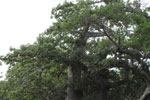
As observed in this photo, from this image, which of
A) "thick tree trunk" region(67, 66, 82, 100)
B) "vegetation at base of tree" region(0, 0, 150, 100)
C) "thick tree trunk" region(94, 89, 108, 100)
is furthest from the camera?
"thick tree trunk" region(94, 89, 108, 100)

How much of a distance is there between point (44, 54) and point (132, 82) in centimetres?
627

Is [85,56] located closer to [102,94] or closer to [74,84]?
[74,84]

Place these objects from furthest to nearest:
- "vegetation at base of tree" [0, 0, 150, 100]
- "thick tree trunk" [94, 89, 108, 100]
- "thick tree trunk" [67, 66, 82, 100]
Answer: "thick tree trunk" [94, 89, 108, 100] → "thick tree trunk" [67, 66, 82, 100] → "vegetation at base of tree" [0, 0, 150, 100]

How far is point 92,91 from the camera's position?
13.3 metres

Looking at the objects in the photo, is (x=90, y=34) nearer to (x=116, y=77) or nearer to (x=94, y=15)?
(x=116, y=77)

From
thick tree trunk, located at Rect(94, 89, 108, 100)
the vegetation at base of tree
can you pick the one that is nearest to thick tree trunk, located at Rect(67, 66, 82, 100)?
the vegetation at base of tree

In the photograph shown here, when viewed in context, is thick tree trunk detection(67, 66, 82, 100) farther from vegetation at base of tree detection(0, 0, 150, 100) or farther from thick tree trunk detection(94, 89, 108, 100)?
thick tree trunk detection(94, 89, 108, 100)

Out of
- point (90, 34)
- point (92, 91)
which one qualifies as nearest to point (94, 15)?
point (90, 34)

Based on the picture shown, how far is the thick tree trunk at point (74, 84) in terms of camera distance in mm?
11925

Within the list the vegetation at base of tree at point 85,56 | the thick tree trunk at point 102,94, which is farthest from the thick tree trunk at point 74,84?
the thick tree trunk at point 102,94

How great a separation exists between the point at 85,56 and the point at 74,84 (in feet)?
5.53

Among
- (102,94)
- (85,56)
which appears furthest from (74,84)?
(102,94)

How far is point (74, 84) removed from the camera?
11.9 metres

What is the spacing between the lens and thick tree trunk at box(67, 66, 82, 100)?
1193cm
